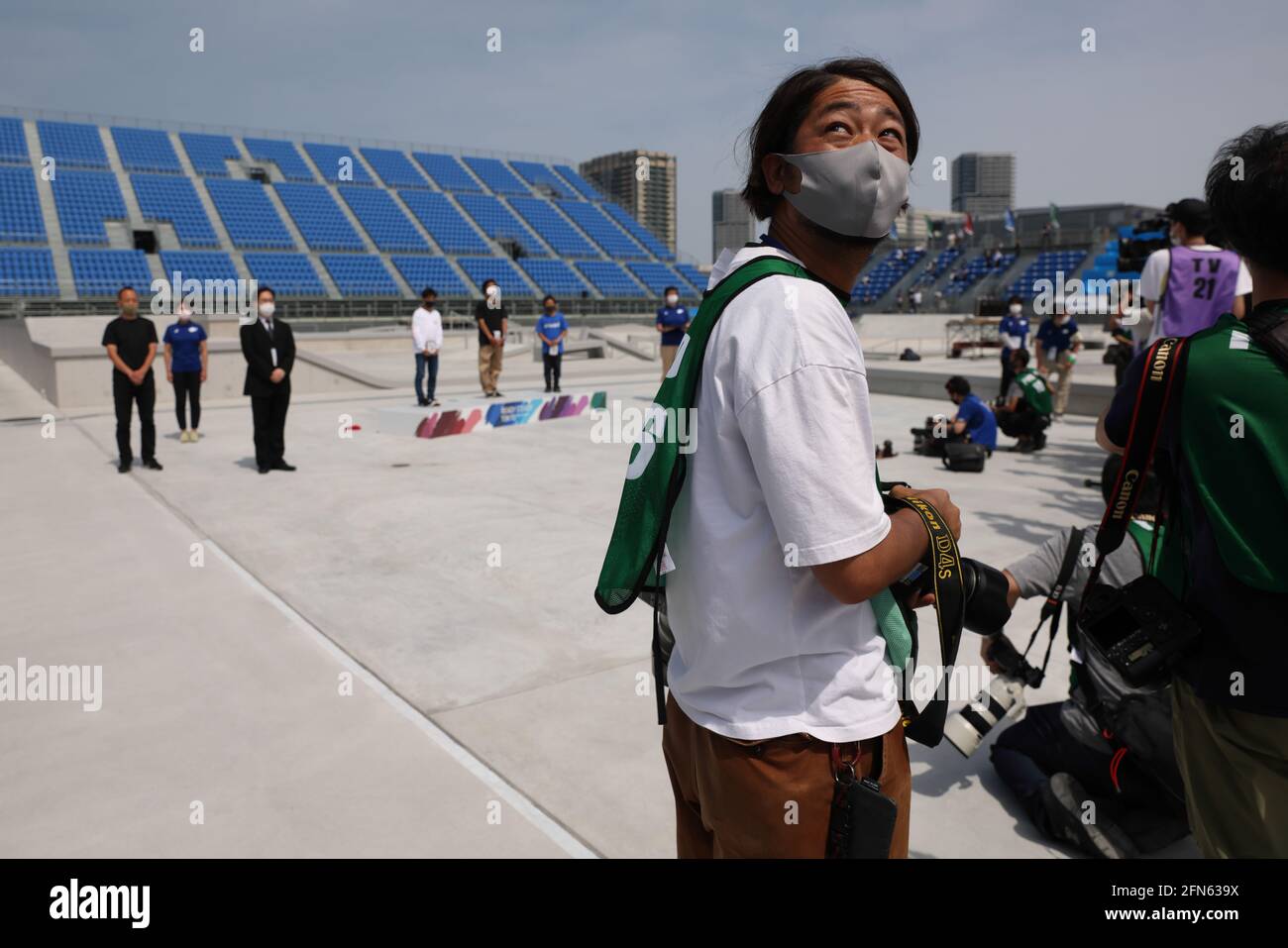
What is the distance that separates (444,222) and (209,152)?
39.1 feet

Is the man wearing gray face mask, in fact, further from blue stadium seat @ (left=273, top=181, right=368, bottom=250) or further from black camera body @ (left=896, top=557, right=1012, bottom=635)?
blue stadium seat @ (left=273, top=181, right=368, bottom=250)

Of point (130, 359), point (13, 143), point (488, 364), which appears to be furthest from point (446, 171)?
point (130, 359)

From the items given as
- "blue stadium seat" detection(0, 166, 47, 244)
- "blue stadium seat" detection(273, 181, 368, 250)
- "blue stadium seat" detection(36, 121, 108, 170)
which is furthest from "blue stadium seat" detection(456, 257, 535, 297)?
"blue stadium seat" detection(36, 121, 108, 170)

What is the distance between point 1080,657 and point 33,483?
909cm

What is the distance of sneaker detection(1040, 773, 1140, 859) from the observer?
273 cm

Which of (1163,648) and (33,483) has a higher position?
(1163,648)

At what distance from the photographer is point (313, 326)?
32.9 m

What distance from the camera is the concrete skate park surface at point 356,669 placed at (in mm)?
2904

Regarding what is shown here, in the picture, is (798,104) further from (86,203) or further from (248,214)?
(86,203)

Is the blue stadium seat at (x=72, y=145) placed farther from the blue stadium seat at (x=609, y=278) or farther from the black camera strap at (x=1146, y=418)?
the black camera strap at (x=1146, y=418)

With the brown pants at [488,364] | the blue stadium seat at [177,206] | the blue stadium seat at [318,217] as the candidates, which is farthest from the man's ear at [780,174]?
the blue stadium seat at [318,217]

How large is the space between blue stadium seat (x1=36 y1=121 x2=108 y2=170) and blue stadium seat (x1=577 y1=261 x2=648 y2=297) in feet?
72.0
